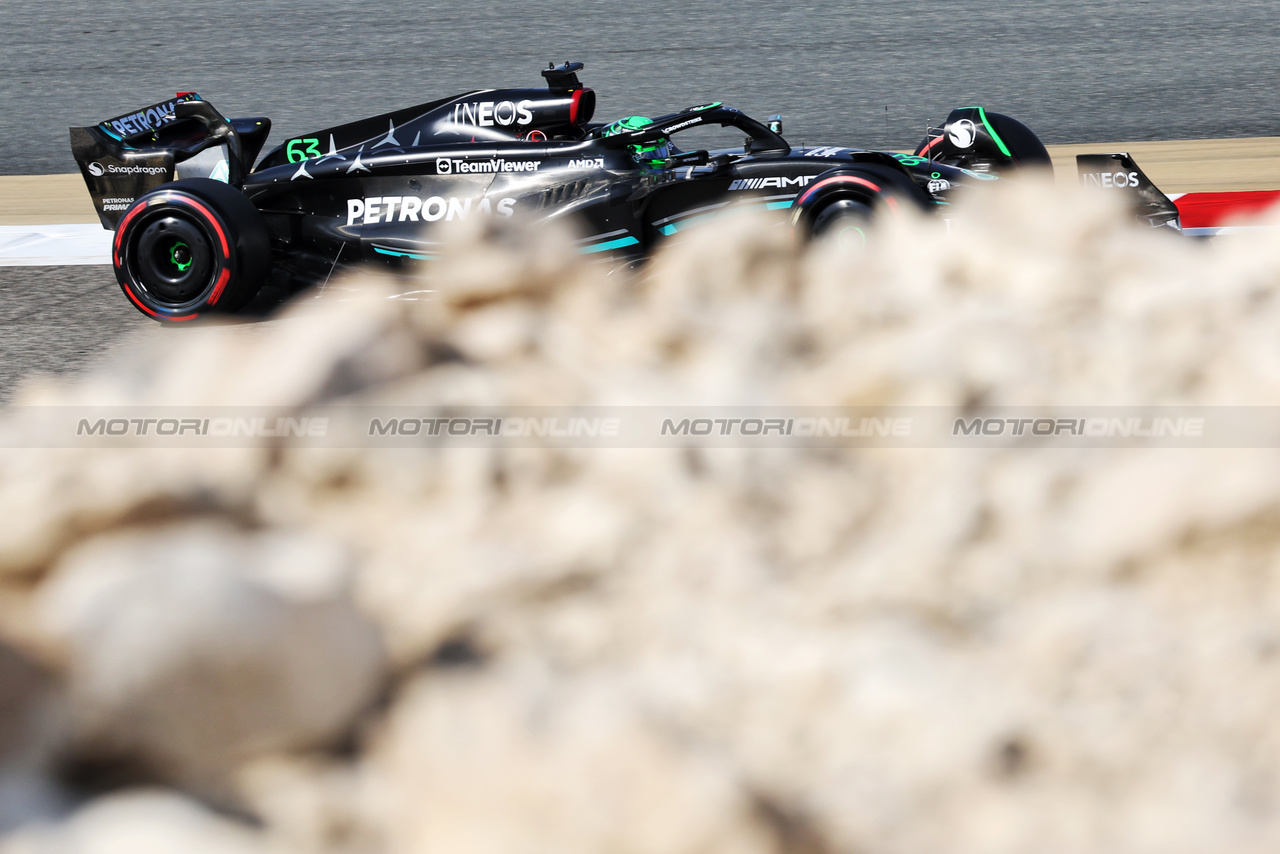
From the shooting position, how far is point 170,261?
17.4 feet

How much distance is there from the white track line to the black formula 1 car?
44.9 inches

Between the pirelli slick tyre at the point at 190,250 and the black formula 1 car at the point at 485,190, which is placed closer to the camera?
the black formula 1 car at the point at 485,190

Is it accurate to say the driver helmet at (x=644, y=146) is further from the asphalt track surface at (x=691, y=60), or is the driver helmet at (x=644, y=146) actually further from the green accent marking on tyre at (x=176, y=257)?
the asphalt track surface at (x=691, y=60)

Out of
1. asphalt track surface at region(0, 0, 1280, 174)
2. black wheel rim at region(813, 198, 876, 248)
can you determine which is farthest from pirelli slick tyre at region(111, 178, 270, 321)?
asphalt track surface at region(0, 0, 1280, 174)

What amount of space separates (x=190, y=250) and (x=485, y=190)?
1.37 meters

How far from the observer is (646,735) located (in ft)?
3.50

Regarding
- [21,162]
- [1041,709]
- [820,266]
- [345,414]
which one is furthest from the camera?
[21,162]

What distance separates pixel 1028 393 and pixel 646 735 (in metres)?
0.75

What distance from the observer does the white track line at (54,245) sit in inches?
269

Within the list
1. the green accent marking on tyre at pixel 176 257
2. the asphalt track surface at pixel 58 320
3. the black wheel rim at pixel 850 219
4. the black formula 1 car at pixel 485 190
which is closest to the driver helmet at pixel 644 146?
the black formula 1 car at pixel 485 190

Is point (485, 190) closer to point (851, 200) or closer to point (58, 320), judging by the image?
point (851, 200)

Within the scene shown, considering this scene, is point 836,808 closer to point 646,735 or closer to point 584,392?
point 646,735

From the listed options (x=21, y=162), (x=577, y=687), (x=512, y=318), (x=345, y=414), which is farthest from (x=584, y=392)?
(x=21, y=162)

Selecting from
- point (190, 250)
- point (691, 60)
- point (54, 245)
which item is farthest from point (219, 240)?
point (691, 60)
